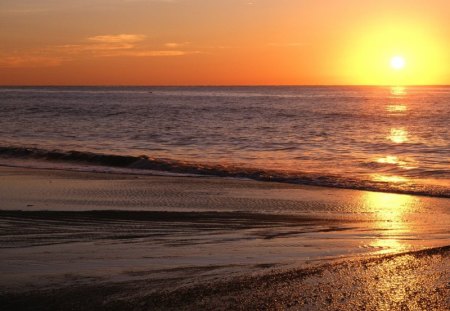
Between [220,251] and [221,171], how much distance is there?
9311 mm

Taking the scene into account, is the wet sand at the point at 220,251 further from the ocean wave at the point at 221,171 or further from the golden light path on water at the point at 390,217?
the ocean wave at the point at 221,171

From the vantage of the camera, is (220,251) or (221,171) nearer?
(220,251)

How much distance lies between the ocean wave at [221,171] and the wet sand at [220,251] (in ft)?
5.14

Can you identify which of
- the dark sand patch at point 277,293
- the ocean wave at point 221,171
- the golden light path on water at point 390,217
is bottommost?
the ocean wave at point 221,171

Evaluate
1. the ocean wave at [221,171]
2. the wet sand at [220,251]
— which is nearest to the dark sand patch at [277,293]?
the wet sand at [220,251]

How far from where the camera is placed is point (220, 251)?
265 inches

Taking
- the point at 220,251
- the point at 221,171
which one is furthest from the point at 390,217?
the point at 221,171

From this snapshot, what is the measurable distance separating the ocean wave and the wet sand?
5.14 feet

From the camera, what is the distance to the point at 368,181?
1429cm

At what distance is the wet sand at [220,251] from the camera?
16.8 feet

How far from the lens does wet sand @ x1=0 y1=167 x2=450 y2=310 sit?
5133 mm

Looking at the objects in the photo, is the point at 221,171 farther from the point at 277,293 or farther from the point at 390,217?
the point at 277,293

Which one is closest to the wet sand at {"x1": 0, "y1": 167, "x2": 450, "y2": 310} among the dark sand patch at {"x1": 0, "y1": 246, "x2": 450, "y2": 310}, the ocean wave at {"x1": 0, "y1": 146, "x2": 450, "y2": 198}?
the dark sand patch at {"x1": 0, "y1": 246, "x2": 450, "y2": 310}

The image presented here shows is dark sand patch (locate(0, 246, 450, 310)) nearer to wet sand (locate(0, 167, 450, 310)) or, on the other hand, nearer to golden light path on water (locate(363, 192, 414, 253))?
wet sand (locate(0, 167, 450, 310))
